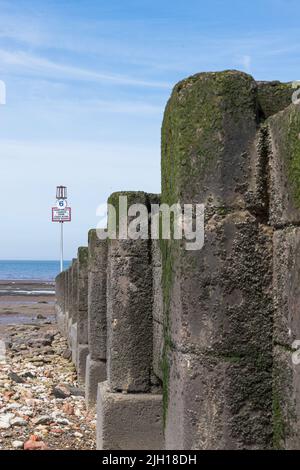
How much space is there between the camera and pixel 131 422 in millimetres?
5738

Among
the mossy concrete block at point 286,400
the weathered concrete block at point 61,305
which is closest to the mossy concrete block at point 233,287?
the mossy concrete block at point 286,400

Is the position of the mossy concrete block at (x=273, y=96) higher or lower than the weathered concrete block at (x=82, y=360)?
higher

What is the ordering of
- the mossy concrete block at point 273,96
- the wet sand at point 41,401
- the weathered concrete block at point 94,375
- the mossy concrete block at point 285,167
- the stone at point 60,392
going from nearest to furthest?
the mossy concrete block at point 285,167 → the mossy concrete block at point 273,96 → the wet sand at point 41,401 → the weathered concrete block at point 94,375 → the stone at point 60,392

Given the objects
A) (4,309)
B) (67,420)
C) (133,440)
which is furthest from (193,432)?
(4,309)

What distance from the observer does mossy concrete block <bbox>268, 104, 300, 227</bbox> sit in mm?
2908

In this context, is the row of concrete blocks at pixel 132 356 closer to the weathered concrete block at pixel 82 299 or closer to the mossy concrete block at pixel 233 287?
the mossy concrete block at pixel 233 287

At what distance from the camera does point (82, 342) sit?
430 inches

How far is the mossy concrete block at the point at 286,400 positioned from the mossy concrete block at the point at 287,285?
0.07 metres

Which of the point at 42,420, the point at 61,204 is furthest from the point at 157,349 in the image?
the point at 61,204

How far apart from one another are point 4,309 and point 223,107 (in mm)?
Result: 33550

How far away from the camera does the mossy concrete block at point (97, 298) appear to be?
27.3 feet

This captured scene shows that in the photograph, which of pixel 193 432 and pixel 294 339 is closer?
pixel 294 339

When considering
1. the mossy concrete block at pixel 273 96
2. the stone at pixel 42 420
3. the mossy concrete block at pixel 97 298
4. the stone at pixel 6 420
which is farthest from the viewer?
the mossy concrete block at pixel 97 298
